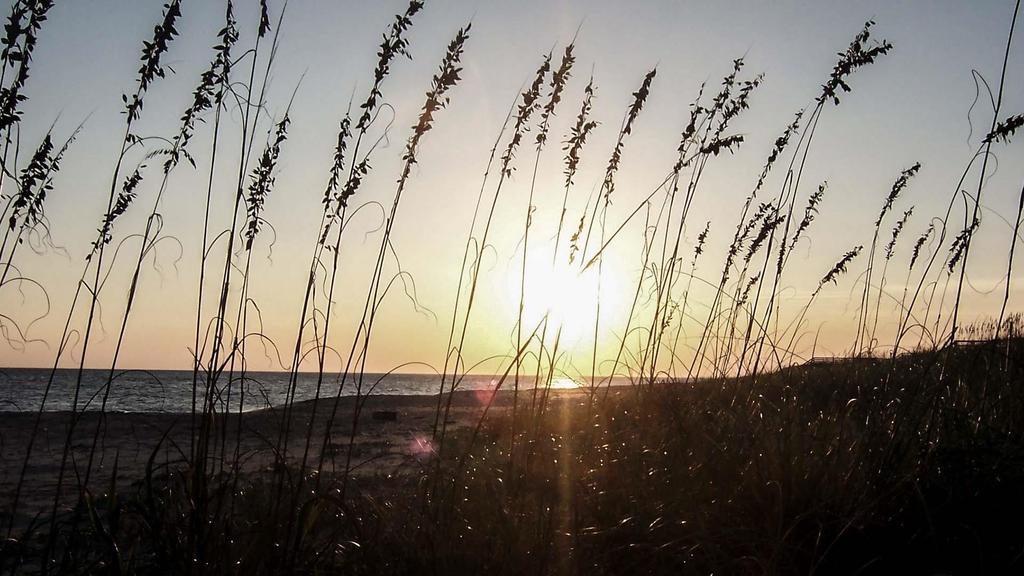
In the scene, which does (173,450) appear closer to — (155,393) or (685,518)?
(685,518)

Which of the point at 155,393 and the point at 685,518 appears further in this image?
the point at 155,393

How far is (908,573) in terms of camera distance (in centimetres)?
216

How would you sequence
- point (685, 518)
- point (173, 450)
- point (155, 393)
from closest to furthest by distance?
1. point (685, 518)
2. point (173, 450)
3. point (155, 393)

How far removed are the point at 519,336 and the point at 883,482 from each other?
4.98 feet

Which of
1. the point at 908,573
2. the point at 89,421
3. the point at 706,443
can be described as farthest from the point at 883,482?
the point at 89,421

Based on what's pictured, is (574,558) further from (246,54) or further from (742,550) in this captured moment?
(246,54)

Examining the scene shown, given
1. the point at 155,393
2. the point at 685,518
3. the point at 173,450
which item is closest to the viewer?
the point at 685,518

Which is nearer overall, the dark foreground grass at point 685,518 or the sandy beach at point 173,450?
the dark foreground grass at point 685,518

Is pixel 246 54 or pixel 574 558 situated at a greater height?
pixel 246 54

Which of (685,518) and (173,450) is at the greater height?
(685,518)

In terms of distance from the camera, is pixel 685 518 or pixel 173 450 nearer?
pixel 685 518

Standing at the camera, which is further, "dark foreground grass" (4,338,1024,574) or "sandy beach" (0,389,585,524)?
"sandy beach" (0,389,585,524)

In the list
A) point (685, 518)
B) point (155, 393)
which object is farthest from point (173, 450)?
point (155, 393)

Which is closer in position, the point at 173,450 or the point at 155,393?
the point at 173,450
